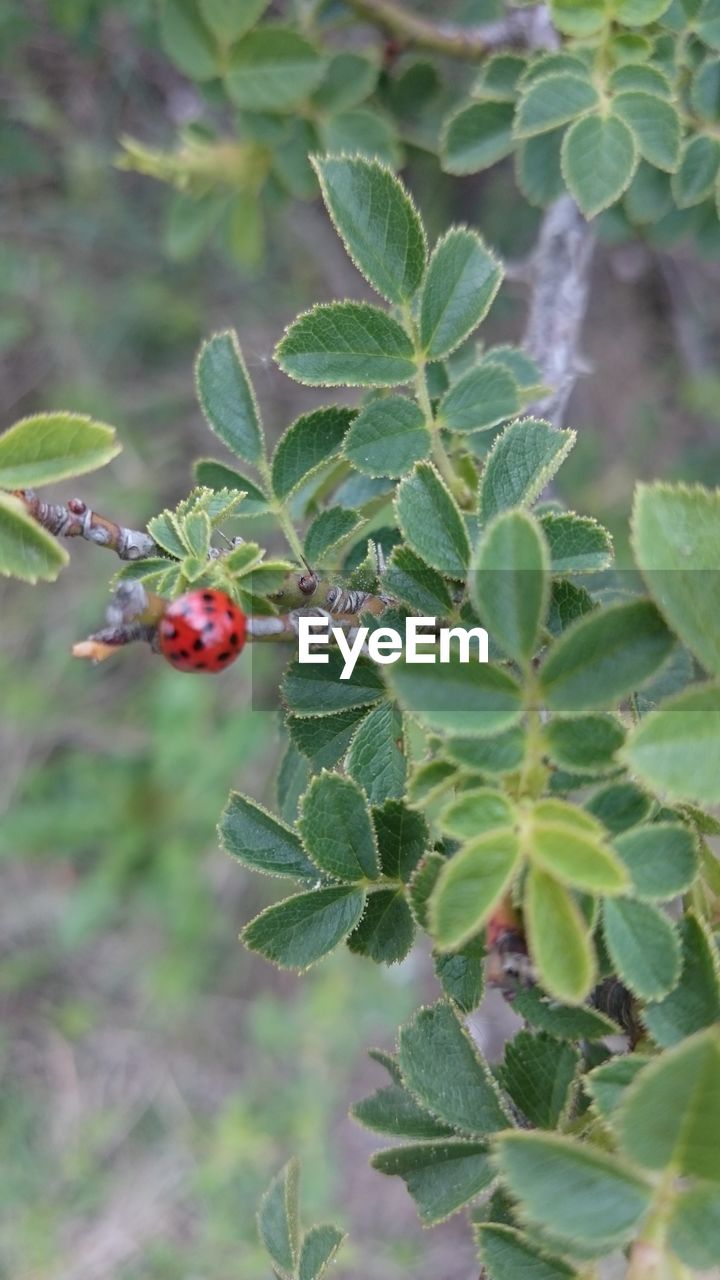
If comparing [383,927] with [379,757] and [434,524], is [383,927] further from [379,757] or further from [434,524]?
[434,524]

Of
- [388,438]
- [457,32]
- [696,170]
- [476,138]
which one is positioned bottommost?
[388,438]

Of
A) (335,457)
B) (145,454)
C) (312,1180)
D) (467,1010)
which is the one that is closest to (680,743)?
(467,1010)

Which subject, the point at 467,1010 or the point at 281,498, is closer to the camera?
the point at 467,1010

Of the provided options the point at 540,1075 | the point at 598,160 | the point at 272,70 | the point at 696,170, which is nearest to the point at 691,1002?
the point at 540,1075

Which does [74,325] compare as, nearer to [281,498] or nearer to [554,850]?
[281,498]

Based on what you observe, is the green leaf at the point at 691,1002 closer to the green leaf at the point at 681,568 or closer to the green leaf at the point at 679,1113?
the green leaf at the point at 679,1113

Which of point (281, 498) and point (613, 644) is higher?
point (281, 498)
